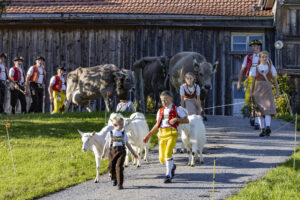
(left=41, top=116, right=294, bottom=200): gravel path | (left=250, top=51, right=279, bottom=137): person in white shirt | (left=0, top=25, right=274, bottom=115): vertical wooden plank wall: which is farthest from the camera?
(left=0, top=25, right=274, bottom=115): vertical wooden plank wall

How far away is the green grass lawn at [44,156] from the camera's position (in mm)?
8789

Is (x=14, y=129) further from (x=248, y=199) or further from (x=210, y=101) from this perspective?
(x=210, y=101)

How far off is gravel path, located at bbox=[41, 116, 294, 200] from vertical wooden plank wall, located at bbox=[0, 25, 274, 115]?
9.90 metres

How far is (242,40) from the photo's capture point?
2400cm

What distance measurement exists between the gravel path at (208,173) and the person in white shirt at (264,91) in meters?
0.48

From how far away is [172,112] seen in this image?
9219 mm

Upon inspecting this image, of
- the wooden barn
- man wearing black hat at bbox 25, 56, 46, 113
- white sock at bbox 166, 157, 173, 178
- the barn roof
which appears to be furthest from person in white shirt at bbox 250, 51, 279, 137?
the barn roof

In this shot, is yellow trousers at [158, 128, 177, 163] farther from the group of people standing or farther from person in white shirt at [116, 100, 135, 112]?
the group of people standing

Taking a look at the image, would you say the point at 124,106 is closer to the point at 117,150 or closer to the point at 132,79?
the point at 132,79

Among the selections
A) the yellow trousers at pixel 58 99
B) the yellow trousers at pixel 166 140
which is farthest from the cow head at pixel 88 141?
the yellow trousers at pixel 58 99

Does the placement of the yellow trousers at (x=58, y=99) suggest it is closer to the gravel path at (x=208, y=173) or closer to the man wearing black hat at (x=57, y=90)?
the man wearing black hat at (x=57, y=90)

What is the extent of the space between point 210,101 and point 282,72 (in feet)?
10.1

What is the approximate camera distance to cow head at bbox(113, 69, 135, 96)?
58.6ft

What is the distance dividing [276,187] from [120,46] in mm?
16432
